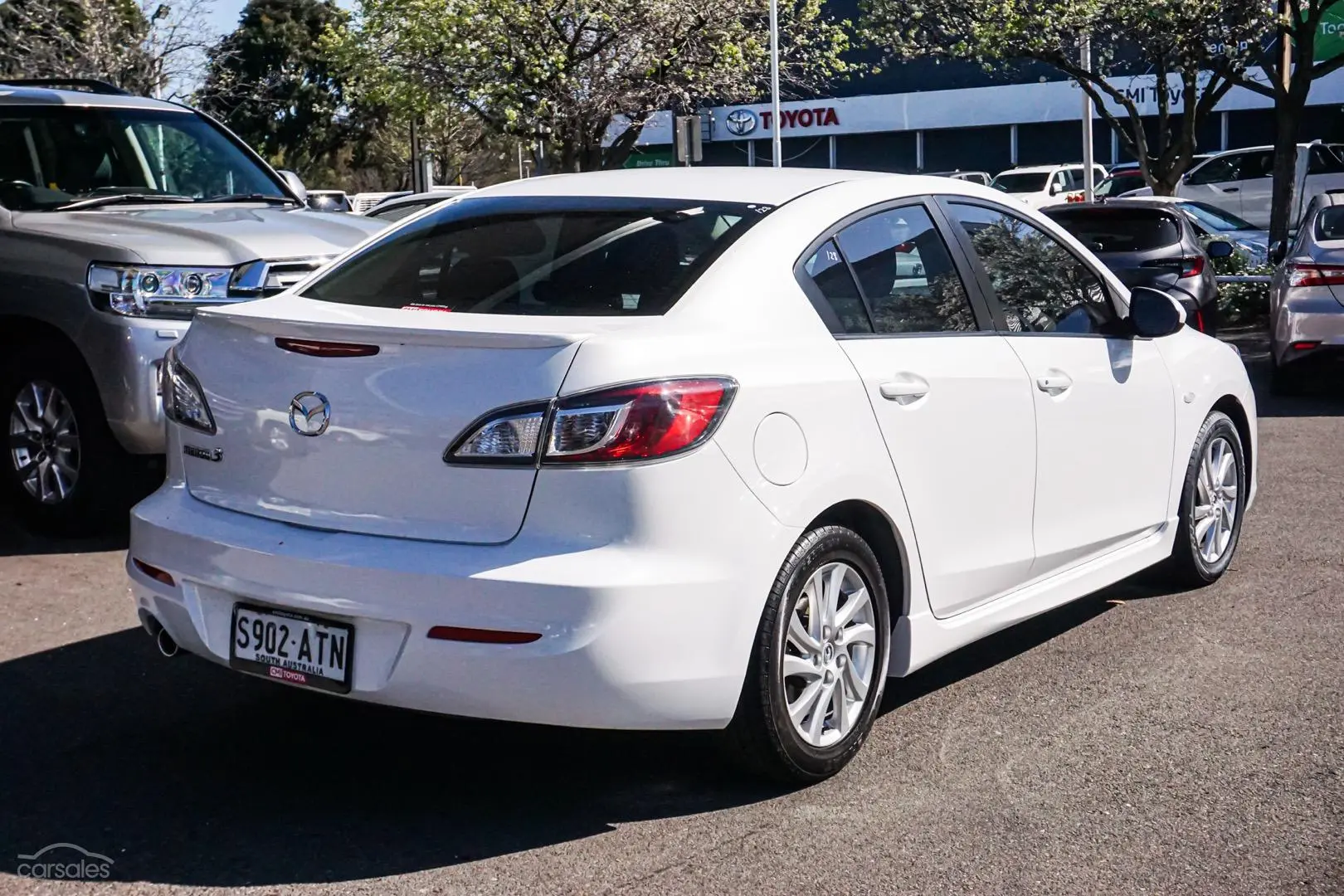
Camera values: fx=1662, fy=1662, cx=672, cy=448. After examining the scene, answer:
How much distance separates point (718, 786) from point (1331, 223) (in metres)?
9.20

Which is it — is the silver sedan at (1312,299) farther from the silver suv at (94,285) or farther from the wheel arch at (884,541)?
the wheel arch at (884,541)

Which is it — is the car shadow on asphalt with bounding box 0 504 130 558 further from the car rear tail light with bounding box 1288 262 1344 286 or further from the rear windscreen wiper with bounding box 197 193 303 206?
the car rear tail light with bounding box 1288 262 1344 286

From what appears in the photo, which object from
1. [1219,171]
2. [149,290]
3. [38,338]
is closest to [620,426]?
[149,290]

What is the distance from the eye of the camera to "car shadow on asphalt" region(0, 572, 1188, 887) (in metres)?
3.89

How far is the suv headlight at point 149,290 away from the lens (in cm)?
718

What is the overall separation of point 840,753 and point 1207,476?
2.68 metres

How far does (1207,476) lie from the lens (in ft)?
20.9

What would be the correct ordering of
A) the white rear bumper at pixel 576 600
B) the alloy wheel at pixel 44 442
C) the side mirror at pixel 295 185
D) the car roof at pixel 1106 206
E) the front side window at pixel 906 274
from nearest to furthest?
the white rear bumper at pixel 576 600, the front side window at pixel 906 274, the alloy wheel at pixel 44 442, the side mirror at pixel 295 185, the car roof at pixel 1106 206

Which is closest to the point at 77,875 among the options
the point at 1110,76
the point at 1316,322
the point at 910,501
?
the point at 910,501

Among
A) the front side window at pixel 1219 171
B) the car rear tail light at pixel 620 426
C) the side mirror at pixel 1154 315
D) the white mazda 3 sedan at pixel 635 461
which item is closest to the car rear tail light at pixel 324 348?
the white mazda 3 sedan at pixel 635 461

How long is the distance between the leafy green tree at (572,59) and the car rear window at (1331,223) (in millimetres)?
17447

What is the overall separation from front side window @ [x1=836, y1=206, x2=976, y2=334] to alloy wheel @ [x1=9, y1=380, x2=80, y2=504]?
4.19m

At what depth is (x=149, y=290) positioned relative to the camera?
283 inches

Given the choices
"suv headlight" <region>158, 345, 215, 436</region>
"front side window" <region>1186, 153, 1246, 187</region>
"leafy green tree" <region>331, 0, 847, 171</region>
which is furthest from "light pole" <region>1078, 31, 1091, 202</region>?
"suv headlight" <region>158, 345, 215, 436</region>
